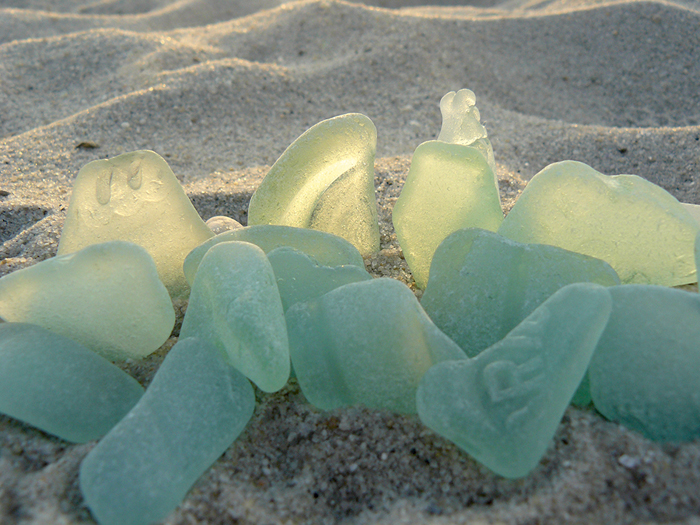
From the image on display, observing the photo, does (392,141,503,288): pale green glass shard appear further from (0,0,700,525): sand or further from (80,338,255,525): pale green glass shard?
(80,338,255,525): pale green glass shard

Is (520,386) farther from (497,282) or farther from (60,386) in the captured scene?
(60,386)

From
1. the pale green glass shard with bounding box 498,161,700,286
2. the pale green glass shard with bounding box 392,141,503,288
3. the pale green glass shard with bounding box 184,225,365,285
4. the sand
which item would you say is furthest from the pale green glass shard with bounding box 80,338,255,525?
the pale green glass shard with bounding box 498,161,700,286

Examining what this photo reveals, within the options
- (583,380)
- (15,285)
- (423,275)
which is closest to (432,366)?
(583,380)

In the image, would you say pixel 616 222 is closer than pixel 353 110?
Yes

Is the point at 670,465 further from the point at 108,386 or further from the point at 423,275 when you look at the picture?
the point at 108,386

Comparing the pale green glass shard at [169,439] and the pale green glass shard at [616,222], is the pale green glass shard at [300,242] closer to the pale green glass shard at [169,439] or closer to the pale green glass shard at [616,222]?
the pale green glass shard at [169,439]

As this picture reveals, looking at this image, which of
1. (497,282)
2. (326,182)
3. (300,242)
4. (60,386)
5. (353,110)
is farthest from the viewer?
(353,110)

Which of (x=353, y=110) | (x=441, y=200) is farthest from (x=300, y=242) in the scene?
(x=353, y=110)
